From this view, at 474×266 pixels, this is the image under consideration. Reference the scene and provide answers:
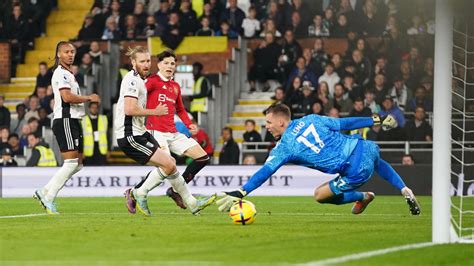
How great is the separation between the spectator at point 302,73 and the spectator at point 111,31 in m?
4.79

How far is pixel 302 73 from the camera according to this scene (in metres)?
25.1

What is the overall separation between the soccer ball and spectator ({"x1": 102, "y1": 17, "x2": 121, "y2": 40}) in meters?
15.8

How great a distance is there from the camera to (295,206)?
55.7 feet

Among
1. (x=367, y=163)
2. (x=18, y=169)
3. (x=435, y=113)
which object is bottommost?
(x=18, y=169)

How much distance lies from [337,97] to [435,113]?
14.6 metres

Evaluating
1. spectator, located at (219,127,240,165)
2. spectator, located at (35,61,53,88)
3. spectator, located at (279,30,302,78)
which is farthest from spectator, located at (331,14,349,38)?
spectator, located at (35,61,53,88)

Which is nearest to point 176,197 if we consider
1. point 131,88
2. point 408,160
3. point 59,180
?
point 59,180

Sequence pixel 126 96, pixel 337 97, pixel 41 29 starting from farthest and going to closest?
pixel 41 29, pixel 337 97, pixel 126 96

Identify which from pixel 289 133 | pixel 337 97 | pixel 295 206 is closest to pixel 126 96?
pixel 289 133

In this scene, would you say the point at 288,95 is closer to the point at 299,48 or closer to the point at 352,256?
the point at 299,48

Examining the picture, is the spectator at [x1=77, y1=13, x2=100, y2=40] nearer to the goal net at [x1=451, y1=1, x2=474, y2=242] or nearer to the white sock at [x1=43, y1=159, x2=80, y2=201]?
the goal net at [x1=451, y1=1, x2=474, y2=242]

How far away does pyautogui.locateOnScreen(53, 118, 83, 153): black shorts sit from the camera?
14.4m

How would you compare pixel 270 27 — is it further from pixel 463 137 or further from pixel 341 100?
pixel 463 137

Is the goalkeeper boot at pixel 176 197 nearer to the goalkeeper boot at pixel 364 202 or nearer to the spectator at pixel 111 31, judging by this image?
the goalkeeper boot at pixel 364 202
